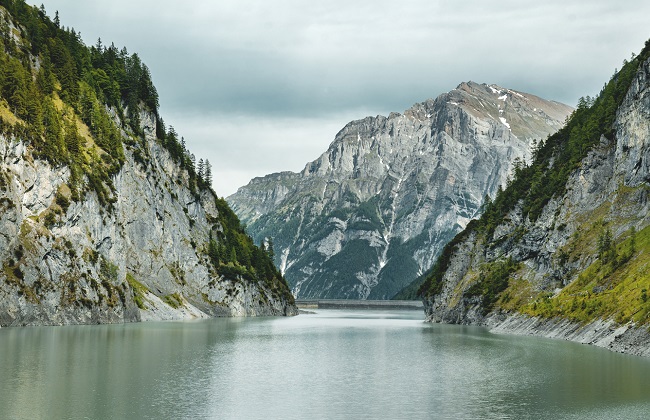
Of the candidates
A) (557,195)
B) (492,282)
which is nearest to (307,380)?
(492,282)

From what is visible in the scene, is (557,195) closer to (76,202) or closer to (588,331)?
(588,331)

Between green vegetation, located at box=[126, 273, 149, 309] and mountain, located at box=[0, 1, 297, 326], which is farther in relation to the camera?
green vegetation, located at box=[126, 273, 149, 309]

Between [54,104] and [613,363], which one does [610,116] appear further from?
[54,104]

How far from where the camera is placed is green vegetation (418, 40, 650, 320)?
374ft

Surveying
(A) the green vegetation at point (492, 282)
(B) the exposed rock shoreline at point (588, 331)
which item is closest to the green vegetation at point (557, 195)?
(A) the green vegetation at point (492, 282)

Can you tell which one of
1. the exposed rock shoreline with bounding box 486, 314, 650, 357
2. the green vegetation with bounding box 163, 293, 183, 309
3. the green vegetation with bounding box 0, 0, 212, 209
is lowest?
the exposed rock shoreline with bounding box 486, 314, 650, 357

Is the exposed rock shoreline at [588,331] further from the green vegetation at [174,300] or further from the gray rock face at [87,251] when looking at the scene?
the green vegetation at [174,300]

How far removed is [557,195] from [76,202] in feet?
345

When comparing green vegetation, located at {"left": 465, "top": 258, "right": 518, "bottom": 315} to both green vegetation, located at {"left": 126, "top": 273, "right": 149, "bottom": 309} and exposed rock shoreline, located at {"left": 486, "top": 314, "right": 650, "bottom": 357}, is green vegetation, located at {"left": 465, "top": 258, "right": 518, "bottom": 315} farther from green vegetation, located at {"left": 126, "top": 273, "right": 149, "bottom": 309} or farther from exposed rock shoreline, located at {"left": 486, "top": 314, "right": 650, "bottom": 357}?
green vegetation, located at {"left": 126, "top": 273, "right": 149, "bottom": 309}

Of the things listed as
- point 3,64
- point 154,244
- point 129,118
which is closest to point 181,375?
point 3,64

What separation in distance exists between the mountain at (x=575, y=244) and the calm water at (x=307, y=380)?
29.0 ft

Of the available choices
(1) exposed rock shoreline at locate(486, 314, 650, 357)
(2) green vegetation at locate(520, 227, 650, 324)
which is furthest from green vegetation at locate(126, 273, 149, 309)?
(2) green vegetation at locate(520, 227, 650, 324)

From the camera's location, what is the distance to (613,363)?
2744 inches

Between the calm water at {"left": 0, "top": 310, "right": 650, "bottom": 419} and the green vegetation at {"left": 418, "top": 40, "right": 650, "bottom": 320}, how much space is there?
23.1 m
